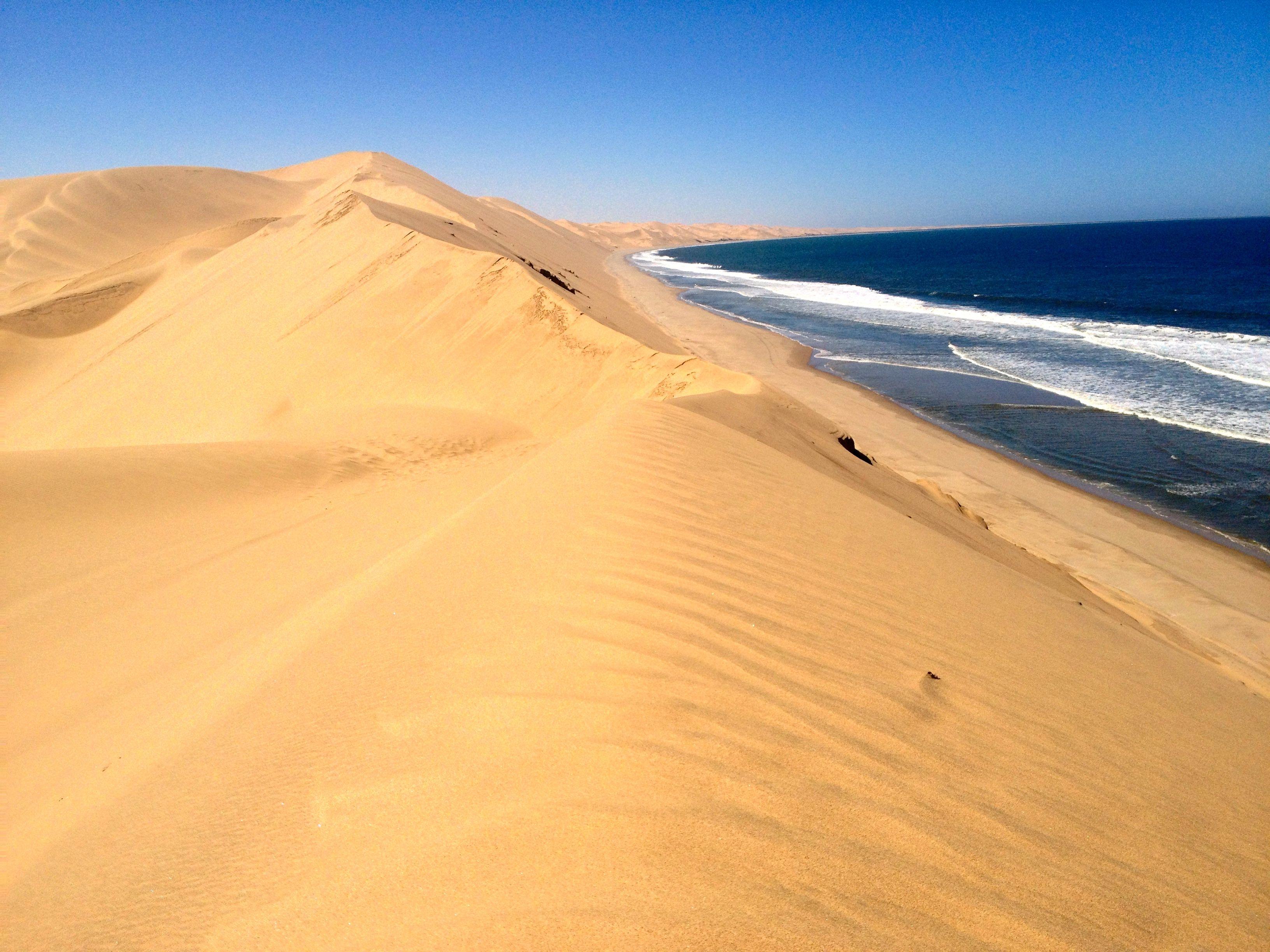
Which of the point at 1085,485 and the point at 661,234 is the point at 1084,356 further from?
the point at 661,234

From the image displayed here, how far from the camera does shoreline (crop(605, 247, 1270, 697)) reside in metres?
7.16

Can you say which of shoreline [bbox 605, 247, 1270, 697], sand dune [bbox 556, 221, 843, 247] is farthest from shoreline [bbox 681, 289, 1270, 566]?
sand dune [bbox 556, 221, 843, 247]

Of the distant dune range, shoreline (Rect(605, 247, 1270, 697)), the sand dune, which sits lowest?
shoreline (Rect(605, 247, 1270, 697))

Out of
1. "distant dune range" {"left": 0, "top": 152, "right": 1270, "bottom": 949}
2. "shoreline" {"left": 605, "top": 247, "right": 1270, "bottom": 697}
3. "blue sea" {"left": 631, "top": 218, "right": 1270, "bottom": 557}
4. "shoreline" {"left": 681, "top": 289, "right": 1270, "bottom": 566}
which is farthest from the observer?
"blue sea" {"left": 631, "top": 218, "right": 1270, "bottom": 557}

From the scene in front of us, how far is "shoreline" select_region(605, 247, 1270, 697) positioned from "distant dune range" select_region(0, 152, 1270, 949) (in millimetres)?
187

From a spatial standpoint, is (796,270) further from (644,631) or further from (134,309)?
(644,631)

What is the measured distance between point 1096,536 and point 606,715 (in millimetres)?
9365

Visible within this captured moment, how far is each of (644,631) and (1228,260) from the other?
6829cm

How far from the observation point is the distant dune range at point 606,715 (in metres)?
1.99

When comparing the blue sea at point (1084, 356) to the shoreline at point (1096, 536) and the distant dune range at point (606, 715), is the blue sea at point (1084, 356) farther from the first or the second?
the distant dune range at point (606, 715)

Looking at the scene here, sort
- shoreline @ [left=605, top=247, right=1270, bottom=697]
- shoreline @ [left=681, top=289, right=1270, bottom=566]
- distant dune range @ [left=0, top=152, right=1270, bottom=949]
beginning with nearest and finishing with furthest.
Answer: distant dune range @ [left=0, top=152, right=1270, bottom=949]
shoreline @ [left=605, top=247, right=1270, bottom=697]
shoreline @ [left=681, top=289, right=1270, bottom=566]

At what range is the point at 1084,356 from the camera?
69.7ft

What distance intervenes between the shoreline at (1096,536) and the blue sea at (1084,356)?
58 centimetres

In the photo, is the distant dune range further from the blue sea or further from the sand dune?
the sand dune
